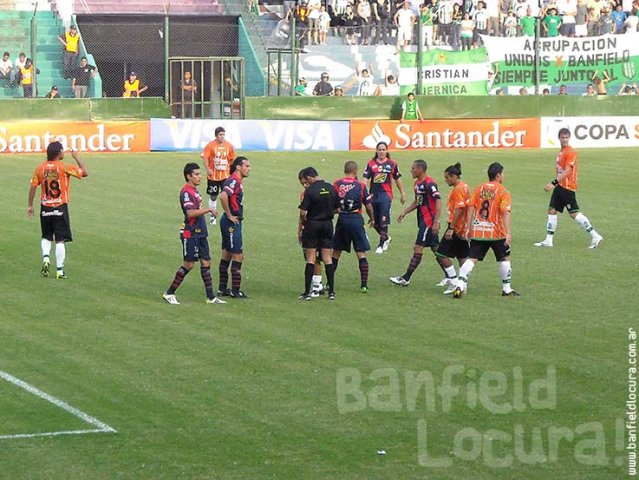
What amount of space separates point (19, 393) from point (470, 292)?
26.6 ft

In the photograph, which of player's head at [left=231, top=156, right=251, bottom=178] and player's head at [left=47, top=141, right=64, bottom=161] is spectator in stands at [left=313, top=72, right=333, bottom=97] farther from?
player's head at [left=231, top=156, right=251, bottom=178]

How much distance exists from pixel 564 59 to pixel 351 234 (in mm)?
28989

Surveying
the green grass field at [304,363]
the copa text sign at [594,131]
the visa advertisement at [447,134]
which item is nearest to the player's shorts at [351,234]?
the green grass field at [304,363]

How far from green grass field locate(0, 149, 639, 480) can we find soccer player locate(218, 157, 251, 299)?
1.46ft

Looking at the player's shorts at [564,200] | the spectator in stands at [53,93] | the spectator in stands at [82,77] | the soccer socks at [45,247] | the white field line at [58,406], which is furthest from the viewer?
the spectator in stands at [82,77]

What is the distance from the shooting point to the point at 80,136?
39562 millimetres

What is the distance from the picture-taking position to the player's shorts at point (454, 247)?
63.9 feet

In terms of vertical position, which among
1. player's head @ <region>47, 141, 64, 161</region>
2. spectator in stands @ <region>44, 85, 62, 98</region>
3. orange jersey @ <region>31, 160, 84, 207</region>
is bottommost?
orange jersey @ <region>31, 160, 84, 207</region>

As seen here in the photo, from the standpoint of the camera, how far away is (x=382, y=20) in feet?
158

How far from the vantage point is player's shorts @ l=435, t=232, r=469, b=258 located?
1947 centimetres

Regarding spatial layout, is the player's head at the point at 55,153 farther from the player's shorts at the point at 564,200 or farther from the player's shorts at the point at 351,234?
the player's shorts at the point at 564,200

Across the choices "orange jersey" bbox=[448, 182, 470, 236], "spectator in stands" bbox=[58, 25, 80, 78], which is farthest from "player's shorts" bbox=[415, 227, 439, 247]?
"spectator in stands" bbox=[58, 25, 80, 78]

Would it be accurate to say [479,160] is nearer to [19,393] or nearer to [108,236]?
[108,236]

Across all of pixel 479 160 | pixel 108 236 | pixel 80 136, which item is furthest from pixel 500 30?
pixel 108 236
